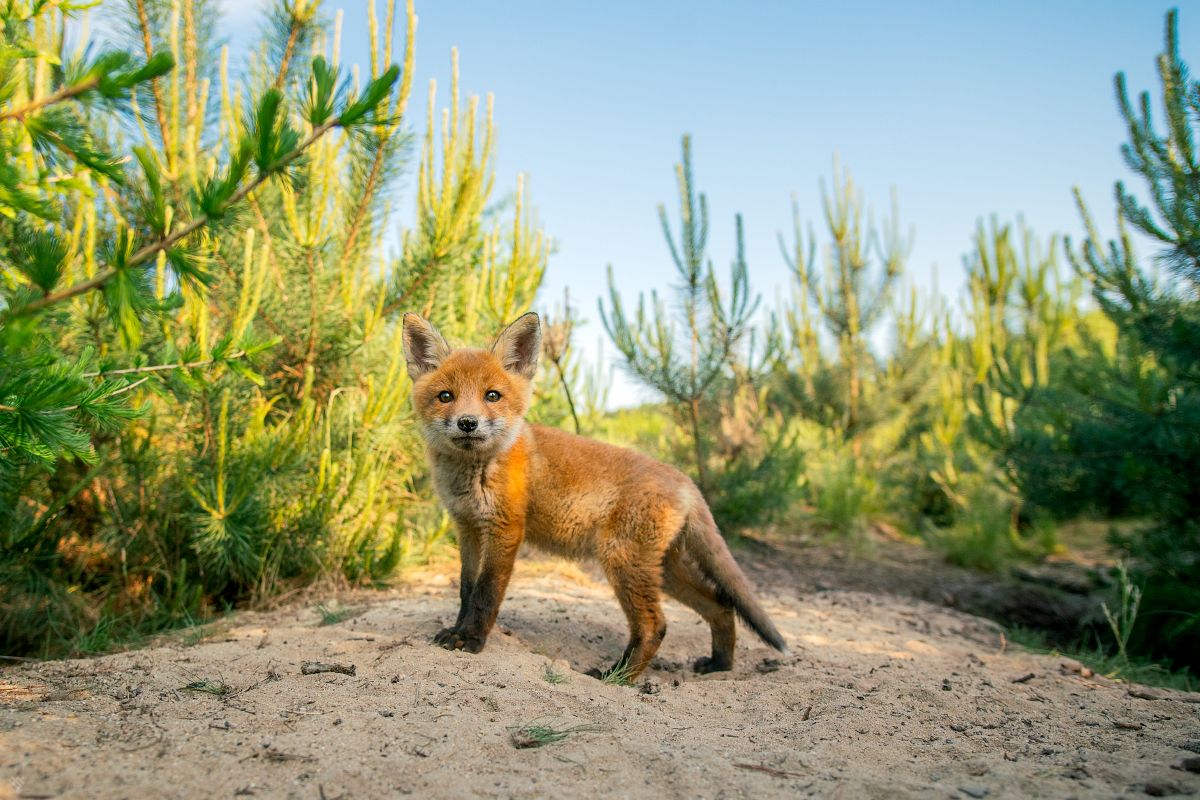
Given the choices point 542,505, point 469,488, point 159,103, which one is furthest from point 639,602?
point 159,103

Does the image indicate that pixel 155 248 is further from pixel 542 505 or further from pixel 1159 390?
pixel 1159 390

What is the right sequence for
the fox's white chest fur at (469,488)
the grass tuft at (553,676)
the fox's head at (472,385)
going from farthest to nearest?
the fox's white chest fur at (469,488), the fox's head at (472,385), the grass tuft at (553,676)

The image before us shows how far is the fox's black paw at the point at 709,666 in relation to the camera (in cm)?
406

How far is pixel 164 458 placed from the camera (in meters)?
5.30

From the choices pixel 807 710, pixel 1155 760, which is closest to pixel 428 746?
pixel 807 710

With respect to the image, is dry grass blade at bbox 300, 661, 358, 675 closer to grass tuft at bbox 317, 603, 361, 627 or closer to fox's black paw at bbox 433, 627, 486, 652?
fox's black paw at bbox 433, 627, 486, 652

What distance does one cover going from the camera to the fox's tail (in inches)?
154

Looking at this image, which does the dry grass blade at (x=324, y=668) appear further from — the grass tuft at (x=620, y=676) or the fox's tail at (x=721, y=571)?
the fox's tail at (x=721, y=571)

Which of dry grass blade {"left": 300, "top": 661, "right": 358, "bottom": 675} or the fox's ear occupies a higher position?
the fox's ear

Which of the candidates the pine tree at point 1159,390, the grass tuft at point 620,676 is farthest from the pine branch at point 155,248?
the pine tree at point 1159,390

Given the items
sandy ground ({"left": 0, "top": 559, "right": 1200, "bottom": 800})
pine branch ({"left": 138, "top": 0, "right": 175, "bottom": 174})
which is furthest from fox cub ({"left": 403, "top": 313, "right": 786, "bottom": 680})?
pine branch ({"left": 138, "top": 0, "right": 175, "bottom": 174})

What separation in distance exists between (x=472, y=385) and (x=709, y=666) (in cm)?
198

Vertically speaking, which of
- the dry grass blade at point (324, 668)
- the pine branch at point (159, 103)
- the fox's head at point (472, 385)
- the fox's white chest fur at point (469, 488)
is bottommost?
the dry grass blade at point (324, 668)

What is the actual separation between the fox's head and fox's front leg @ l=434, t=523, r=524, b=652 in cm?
43
